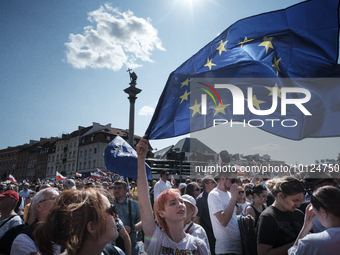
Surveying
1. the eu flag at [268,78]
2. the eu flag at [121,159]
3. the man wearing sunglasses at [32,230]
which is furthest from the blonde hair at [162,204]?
the eu flag at [121,159]

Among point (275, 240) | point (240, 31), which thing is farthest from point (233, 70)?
point (275, 240)

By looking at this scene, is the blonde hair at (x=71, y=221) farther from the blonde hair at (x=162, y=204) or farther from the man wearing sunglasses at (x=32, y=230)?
the blonde hair at (x=162, y=204)

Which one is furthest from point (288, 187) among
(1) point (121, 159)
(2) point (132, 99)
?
(2) point (132, 99)

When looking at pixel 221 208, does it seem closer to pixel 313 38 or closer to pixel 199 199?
pixel 199 199

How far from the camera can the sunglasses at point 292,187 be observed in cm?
279

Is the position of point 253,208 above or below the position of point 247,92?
below

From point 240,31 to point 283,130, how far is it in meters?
1.98

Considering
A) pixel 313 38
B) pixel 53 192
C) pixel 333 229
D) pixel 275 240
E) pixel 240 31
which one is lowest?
pixel 275 240

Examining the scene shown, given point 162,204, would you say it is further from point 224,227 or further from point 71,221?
point 224,227

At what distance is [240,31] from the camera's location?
445 centimetres

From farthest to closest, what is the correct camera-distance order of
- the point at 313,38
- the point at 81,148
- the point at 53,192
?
the point at 81,148 < the point at 313,38 < the point at 53,192

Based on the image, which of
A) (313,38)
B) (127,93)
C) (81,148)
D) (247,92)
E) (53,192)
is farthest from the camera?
(81,148)

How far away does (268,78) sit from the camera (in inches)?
163

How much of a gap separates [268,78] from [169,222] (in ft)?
10.00
